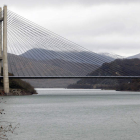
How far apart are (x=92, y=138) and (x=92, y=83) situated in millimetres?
85034

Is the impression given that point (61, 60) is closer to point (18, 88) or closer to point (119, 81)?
point (18, 88)

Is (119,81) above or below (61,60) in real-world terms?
below

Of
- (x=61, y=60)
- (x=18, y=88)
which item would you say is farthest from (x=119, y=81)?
(x=61, y=60)

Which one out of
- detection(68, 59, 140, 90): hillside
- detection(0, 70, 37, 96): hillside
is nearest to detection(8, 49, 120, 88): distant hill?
detection(0, 70, 37, 96): hillside

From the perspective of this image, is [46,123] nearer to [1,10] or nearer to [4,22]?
[4,22]

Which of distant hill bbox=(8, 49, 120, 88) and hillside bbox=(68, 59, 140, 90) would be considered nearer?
distant hill bbox=(8, 49, 120, 88)

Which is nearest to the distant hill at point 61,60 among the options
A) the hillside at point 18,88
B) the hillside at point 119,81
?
the hillside at point 18,88

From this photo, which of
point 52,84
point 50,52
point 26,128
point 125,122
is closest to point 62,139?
point 26,128

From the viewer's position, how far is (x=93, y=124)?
54.1 ft

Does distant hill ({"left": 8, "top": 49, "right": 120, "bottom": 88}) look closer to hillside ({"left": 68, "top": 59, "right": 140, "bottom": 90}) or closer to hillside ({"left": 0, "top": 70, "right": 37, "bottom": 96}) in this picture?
hillside ({"left": 0, "top": 70, "right": 37, "bottom": 96})

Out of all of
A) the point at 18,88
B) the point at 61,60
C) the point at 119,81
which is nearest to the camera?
the point at 61,60

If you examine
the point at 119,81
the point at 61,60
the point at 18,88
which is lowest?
the point at 119,81

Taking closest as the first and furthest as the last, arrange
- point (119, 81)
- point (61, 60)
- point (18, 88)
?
1. point (61, 60)
2. point (18, 88)
3. point (119, 81)

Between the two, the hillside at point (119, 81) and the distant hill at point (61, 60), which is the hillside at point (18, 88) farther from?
the hillside at point (119, 81)
